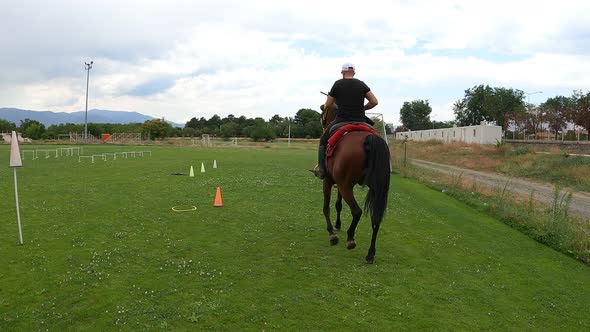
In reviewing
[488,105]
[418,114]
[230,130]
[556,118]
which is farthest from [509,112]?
[230,130]

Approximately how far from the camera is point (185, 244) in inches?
307

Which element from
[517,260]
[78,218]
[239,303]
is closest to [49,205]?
[78,218]

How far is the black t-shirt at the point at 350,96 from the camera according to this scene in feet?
25.1

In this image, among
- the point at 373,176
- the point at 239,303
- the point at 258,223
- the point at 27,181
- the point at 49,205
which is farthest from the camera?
the point at 27,181

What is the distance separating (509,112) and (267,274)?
87.7 metres

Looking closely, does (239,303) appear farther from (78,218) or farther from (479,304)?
(78,218)

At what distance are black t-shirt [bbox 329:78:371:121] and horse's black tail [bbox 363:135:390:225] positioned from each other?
99 centimetres

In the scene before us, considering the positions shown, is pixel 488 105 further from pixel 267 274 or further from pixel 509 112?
pixel 267 274

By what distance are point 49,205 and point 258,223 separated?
6134 mm

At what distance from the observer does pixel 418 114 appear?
132m

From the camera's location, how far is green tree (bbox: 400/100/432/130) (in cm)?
13138

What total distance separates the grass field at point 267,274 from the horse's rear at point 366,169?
0.86 metres

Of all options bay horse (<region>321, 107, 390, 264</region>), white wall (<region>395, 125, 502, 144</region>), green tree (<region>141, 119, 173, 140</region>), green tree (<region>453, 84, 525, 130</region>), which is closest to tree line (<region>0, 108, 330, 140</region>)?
green tree (<region>141, 119, 173, 140</region>)

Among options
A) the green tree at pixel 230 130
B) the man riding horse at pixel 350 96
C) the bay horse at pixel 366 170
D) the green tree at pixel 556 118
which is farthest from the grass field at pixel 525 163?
the green tree at pixel 230 130
